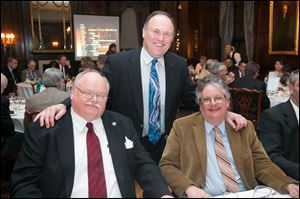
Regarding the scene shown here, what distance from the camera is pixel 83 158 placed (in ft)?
5.61

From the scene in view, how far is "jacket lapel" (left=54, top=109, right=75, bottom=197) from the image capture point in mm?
1673

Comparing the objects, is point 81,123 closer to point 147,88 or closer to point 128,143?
point 128,143

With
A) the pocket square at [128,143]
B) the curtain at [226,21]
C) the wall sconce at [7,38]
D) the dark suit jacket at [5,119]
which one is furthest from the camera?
the curtain at [226,21]

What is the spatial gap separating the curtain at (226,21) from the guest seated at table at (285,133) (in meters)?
10.7

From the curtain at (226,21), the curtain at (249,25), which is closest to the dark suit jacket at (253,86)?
the curtain at (249,25)

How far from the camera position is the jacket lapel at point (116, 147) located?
1758 millimetres

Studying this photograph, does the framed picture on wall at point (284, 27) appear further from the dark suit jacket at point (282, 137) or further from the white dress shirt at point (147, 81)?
the dark suit jacket at point (282, 137)

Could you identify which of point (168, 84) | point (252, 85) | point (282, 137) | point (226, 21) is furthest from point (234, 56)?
point (282, 137)

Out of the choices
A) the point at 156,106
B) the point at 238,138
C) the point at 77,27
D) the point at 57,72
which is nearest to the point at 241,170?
the point at 238,138

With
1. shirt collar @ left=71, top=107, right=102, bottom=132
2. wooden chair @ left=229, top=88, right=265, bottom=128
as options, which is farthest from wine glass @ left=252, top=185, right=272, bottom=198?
wooden chair @ left=229, top=88, right=265, bottom=128

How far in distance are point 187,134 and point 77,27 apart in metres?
10.2

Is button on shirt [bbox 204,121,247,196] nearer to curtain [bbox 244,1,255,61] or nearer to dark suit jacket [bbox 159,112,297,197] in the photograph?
dark suit jacket [bbox 159,112,297,197]

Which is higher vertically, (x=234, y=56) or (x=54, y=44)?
(x=54, y=44)

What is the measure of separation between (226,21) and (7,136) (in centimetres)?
999
